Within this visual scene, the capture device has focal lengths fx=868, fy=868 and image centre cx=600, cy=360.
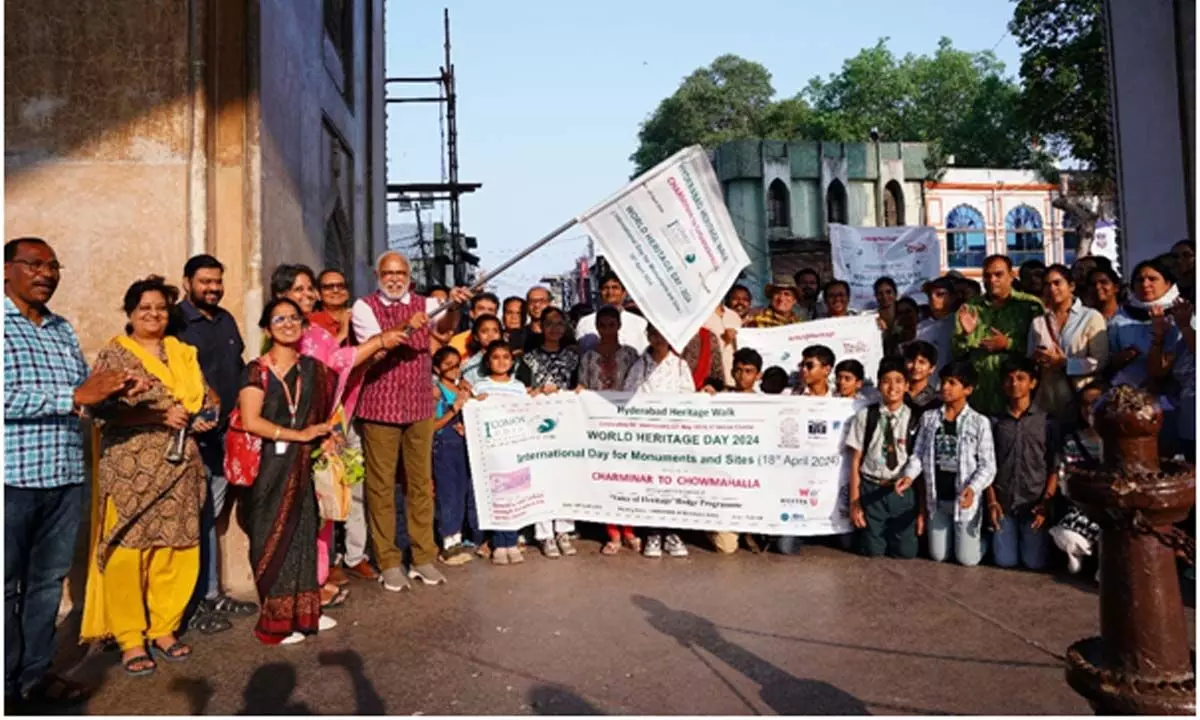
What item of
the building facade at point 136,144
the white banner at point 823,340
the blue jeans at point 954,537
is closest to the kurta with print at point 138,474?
the building facade at point 136,144

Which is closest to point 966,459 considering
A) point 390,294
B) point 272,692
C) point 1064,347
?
point 1064,347

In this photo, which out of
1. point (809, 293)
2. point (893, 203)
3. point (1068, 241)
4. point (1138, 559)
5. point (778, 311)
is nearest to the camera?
point (1138, 559)

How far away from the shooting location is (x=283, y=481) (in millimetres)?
4289

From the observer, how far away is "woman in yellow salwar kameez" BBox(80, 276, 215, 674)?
395 cm

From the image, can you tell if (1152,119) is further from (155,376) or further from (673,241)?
(155,376)

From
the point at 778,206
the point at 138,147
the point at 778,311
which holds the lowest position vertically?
the point at 778,311

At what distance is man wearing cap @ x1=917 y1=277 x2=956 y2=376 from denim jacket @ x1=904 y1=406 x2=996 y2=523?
3.83 feet

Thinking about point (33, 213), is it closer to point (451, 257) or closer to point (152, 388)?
point (152, 388)

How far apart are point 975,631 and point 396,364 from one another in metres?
3.38

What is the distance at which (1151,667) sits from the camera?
6.46ft

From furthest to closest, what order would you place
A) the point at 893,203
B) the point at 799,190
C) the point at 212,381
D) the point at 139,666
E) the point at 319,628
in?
the point at 893,203 < the point at 799,190 < the point at 212,381 < the point at 319,628 < the point at 139,666

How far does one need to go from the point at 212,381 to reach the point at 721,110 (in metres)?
44.8

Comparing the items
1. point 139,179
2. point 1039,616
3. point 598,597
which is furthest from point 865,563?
point 139,179

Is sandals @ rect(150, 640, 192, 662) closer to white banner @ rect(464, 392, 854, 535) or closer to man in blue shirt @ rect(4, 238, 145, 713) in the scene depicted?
man in blue shirt @ rect(4, 238, 145, 713)
